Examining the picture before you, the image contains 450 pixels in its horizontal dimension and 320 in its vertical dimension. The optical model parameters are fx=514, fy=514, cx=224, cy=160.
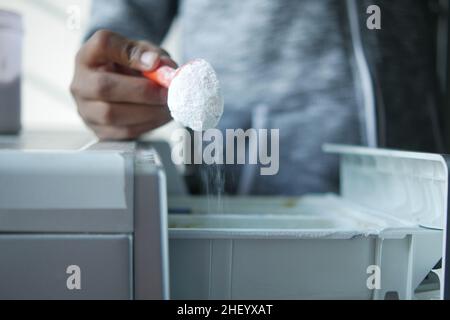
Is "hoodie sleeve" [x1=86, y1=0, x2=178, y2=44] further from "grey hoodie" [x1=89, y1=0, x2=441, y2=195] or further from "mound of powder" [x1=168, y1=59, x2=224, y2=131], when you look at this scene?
"mound of powder" [x1=168, y1=59, x2=224, y2=131]

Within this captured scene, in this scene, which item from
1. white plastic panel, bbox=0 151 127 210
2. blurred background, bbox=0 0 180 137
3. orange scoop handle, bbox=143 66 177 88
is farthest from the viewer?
blurred background, bbox=0 0 180 137

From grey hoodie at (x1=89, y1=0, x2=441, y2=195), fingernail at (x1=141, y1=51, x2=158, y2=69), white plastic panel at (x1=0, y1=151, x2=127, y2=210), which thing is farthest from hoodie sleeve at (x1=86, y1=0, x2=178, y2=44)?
white plastic panel at (x1=0, y1=151, x2=127, y2=210)

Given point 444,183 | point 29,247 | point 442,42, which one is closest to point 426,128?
point 442,42

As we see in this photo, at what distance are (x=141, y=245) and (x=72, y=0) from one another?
0.36 m

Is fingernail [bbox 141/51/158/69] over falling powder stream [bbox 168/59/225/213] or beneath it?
over

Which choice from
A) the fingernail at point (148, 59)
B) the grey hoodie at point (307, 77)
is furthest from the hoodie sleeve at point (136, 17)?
the fingernail at point (148, 59)

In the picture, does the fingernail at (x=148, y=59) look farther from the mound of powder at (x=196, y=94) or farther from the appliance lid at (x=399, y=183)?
the appliance lid at (x=399, y=183)

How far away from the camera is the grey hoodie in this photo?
75 centimetres

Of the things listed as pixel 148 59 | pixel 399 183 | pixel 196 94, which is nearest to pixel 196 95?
pixel 196 94

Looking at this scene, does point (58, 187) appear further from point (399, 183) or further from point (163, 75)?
point (399, 183)

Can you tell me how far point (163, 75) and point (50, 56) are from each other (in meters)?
0.20

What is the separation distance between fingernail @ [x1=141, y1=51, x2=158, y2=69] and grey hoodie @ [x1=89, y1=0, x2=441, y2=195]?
27 centimetres
